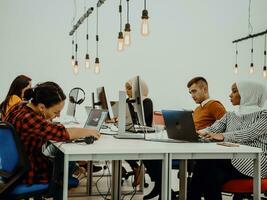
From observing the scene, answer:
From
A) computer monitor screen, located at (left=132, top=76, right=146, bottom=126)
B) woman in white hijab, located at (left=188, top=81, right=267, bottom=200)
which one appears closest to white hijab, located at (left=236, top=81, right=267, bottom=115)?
woman in white hijab, located at (left=188, top=81, right=267, bottom=200)

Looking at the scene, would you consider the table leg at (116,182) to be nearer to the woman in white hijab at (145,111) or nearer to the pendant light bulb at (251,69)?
the woman in white hijab at (145,111)

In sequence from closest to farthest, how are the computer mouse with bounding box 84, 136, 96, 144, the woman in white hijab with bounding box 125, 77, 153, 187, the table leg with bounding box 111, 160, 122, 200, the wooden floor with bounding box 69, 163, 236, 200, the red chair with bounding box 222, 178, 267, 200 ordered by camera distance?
the computer mouse with bounding box 84, 136, 96, 144
the red chair with bounding box 222, 178, 267, 200
the woman in white hijab with bounding box 125, 77, 153, 187
the table leg with bounding box 111, 160, 122, 200
the wooden floor with bounding box 69, 163, 236, 200

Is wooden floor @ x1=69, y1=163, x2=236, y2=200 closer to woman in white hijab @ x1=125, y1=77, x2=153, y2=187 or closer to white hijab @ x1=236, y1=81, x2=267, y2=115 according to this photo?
woman in white hijab @ x1=125, y1=77, x2=153, y2=187

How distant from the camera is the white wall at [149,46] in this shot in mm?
7789

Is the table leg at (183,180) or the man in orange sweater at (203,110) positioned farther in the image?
the man in orange sweater at (203,110)

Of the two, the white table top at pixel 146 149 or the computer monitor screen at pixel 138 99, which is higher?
the computer monitor screen at pixel 138 99

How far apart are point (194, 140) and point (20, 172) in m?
1.17

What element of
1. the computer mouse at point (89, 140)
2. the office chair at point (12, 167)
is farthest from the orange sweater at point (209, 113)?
the office chair at point (12, 167)

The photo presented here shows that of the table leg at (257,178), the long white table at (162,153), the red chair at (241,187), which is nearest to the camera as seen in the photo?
the long white table at (162,153)

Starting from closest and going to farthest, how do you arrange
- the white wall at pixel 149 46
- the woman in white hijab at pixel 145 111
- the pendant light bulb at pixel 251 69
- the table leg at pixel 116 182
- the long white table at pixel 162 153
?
1. the long white table at pixel 162 153
2. the woman in white hijab at pixel 145 111
3. the table leg at pixel 116 182
4. the white wall at pixel 149 46
5. the pendant light bulb at pixel 251 69

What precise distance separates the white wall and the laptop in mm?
5171

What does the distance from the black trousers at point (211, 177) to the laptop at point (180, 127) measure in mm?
218

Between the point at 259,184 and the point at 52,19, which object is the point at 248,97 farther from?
the point at 52,19

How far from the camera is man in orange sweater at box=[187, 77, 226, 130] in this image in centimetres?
395
